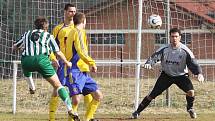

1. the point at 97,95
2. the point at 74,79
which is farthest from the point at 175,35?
the point at 74,79

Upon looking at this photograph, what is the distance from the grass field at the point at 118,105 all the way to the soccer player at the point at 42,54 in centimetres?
232

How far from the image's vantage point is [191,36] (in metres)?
18.2

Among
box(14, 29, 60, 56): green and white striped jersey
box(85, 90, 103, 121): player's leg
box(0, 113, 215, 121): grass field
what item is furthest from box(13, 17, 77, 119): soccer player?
box(0, 113, 215, 121): grass field

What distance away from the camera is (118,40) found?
22.0 metres

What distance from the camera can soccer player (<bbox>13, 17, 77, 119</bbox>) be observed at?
8.91 metres

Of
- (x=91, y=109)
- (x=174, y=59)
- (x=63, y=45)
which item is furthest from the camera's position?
(x=174, y=59)

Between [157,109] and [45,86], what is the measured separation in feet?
16.9

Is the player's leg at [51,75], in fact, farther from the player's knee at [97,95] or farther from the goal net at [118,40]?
the goal net at [118,40]

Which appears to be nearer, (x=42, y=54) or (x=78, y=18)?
(x=42, y=54)

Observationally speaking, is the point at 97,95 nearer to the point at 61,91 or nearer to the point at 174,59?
the point at 61,91

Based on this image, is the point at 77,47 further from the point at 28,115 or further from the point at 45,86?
the point at 45,86

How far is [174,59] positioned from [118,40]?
1084 centimetres

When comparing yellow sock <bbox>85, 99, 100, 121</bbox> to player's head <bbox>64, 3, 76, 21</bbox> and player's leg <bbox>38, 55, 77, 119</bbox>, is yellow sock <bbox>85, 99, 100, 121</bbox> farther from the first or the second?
player's head <bbox>64, 3, 76, 21</bbox>

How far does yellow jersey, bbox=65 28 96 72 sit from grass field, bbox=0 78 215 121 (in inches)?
84.8
